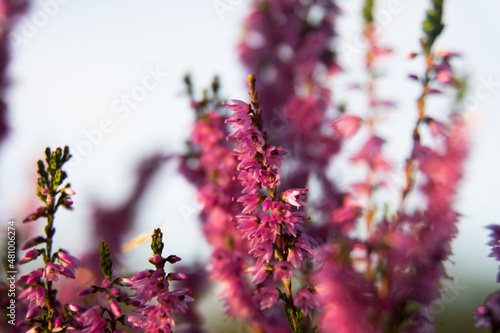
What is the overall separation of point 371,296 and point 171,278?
873mm

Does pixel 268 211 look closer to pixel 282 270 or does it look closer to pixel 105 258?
pixel 282 270

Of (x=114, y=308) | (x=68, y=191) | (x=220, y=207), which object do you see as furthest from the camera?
(x=220, y=207)

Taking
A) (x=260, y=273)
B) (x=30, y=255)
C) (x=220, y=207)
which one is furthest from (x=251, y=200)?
(x=220, y=207)

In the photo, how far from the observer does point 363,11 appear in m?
2.30

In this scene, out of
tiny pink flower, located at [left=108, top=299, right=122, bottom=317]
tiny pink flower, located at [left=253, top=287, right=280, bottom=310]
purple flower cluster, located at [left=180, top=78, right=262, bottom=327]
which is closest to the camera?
tiny pink flower, located at [left=108, top=299, right=122, bottom=317]

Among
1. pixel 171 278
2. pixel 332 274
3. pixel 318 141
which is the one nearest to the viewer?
pixel 171 278

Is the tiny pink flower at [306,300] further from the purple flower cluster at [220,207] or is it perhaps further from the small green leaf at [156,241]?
the purple flower cluster at [220,207]

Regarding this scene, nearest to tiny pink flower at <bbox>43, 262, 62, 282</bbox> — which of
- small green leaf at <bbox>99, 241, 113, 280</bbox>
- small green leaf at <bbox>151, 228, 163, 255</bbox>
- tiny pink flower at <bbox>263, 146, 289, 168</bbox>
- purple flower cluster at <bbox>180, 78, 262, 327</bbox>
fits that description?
small green leaf at <bbox>99, 241, 113, 280</bbox>

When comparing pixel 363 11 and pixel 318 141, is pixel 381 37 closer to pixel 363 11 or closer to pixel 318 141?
pixel 363 11

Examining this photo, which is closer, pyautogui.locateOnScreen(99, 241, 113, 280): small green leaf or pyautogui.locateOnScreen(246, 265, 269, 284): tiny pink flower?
pyautogui.locateOnScreen(99, 241, 113, 280): small green leaf

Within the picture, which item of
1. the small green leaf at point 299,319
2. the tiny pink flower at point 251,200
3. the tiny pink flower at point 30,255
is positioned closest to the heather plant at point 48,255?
the tiny pink flower at point 30,255

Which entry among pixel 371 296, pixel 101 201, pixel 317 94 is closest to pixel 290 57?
pixel 317 94

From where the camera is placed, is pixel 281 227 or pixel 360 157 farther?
pixel 360 157

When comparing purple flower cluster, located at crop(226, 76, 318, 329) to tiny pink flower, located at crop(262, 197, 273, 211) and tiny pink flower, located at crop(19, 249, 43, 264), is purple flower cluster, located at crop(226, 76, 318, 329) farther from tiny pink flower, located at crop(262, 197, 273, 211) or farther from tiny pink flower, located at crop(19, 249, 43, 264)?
tiny pink flower, located at crop(19, 249, 43, 264)
